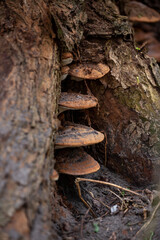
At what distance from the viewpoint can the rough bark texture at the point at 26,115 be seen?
1454 millimetres

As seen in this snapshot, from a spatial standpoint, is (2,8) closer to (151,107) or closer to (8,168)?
(8,168)

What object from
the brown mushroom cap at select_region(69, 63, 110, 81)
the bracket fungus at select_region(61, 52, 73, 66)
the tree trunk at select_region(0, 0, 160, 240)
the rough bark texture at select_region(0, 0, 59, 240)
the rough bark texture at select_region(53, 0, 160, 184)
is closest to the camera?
the rough bark texture at select_region(0, 0, 59, 240)

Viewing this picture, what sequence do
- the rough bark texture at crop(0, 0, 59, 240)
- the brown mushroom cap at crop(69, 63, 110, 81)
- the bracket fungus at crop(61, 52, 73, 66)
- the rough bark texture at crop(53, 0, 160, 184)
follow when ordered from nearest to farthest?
the rough bark texture at crop(0, 0, 59, 240)
the bracket fungus at crop(61, 52, 73, 66)
the brown mushroom cap at crop(69, 63, 110, 81)
the rough bark texture at crop(53, 0, 160, 184)

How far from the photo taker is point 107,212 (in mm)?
2887

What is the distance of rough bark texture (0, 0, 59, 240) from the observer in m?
1.45

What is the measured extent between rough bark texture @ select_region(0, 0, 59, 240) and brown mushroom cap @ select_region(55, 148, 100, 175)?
0.60m

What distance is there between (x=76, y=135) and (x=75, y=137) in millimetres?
50

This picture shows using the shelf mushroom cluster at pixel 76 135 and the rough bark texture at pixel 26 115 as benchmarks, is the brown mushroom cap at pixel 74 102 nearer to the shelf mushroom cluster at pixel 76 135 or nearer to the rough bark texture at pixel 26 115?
the shelf mushroom cluster at pixel 76 135

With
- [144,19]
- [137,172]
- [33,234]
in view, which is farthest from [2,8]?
[137,172]

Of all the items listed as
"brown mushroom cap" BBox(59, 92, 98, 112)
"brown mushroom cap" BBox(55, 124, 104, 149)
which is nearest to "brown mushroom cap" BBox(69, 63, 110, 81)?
"brown mushroom cap" BBox(59, 92, 98, 112)

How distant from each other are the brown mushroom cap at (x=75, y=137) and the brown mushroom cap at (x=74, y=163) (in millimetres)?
245

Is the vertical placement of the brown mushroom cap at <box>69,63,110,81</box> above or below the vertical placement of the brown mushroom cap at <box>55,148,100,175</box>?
above

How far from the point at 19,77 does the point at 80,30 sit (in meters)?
1.39

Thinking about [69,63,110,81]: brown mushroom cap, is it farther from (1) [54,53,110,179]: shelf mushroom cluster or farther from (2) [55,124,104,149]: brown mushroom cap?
(2) [55,124,104,149]: brown mushroom cap
